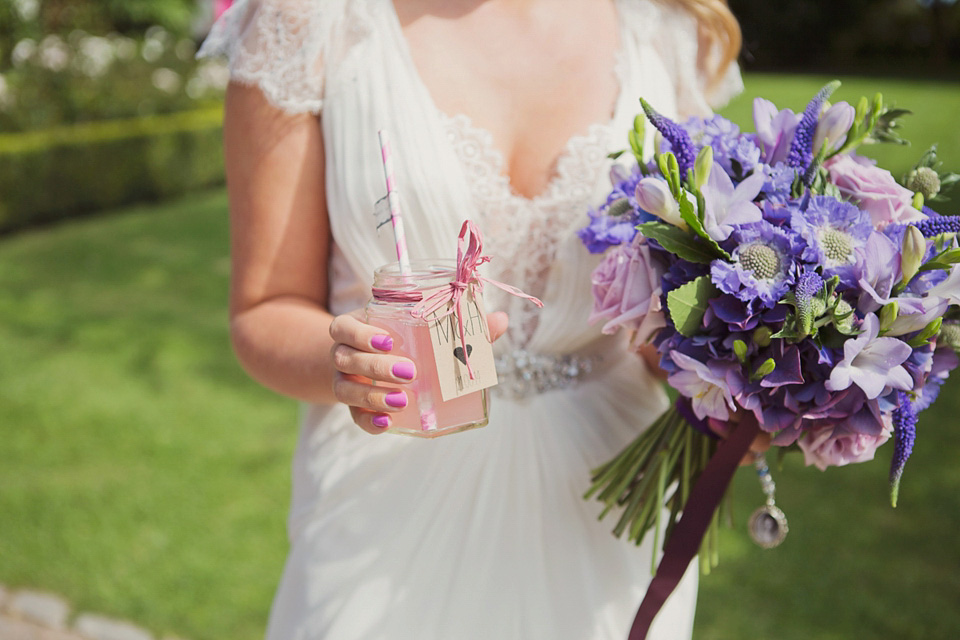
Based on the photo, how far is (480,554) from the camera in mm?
1748

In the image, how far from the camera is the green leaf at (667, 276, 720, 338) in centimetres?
134

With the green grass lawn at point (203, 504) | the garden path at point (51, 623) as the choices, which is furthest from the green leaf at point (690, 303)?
the garden path at point (51, 623)

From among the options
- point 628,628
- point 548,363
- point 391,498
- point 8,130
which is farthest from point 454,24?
point 8,130

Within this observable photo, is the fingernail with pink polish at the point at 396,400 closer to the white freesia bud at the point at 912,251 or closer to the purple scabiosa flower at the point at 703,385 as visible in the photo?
the purple scabiosa flower at the point at 703,385

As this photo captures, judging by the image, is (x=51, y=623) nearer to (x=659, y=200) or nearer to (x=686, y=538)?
(x=686, y=538)

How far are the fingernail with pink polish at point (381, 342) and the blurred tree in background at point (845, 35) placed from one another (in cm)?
2057

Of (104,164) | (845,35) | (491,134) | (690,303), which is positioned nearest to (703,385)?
(690,303)

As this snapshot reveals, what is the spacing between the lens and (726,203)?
1.37m

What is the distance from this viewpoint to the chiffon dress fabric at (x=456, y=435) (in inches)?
66.4

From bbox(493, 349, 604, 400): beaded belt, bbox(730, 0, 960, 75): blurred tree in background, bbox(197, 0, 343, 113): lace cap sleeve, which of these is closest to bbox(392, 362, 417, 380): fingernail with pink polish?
bbox(493, 349, 604, 400): beaded belt

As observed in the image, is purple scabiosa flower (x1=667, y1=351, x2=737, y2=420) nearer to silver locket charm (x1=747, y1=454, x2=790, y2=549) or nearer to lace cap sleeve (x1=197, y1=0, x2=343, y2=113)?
silver locket charm (x1=747, y1=454, x2=790, y2=549)

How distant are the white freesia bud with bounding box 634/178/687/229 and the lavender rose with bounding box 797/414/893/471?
17.1 inches

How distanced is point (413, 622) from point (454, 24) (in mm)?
1206

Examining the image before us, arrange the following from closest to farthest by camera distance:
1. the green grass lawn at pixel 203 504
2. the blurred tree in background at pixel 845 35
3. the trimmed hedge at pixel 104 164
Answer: the green grass lawn at pixel 203 504 < the trimmed hedge at pixel 104 164 < the blurred tree in background at pixel 845 35
